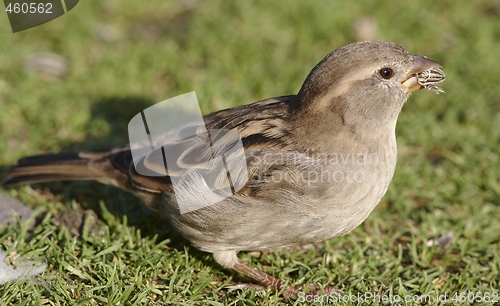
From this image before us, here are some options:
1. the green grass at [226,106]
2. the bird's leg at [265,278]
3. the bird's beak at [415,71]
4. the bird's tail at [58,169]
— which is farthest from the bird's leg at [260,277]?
the bird's beak at [415,71]

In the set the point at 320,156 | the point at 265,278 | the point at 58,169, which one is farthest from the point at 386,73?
the point at 58,169

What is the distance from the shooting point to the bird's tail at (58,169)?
16.8 feet

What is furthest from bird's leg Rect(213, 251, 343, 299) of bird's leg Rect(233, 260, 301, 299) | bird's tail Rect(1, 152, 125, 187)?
bird's tail Rect(1, 152, 125, 187)

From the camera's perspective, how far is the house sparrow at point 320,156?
13.8 feet

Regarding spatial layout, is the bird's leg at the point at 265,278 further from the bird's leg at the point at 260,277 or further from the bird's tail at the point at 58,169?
the bird's tail at the point at 58,169

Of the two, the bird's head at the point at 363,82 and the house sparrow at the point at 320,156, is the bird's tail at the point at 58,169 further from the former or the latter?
the bird's head at the point at 363,82

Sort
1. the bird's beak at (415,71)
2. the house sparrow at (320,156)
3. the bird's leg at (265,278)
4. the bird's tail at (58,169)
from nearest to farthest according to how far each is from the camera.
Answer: the house sparrow at (320,156) → the bird's beak at (415,71) → the bird's leg at (265,278) → the bird's tail at (58,169)

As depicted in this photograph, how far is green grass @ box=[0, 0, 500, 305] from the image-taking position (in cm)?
458

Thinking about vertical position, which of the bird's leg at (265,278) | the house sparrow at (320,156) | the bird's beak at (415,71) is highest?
the bird's beak at (415,71)

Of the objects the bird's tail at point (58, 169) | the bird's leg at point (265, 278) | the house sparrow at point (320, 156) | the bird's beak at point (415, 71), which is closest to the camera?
the house sparrow at point (320, 156)

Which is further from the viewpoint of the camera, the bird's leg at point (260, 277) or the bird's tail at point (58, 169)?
the bird's tail at point (58, 169)

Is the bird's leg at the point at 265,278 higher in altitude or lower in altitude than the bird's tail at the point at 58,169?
lower

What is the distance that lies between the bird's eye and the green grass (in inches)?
60.6

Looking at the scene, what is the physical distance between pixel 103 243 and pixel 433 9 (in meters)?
6.20
